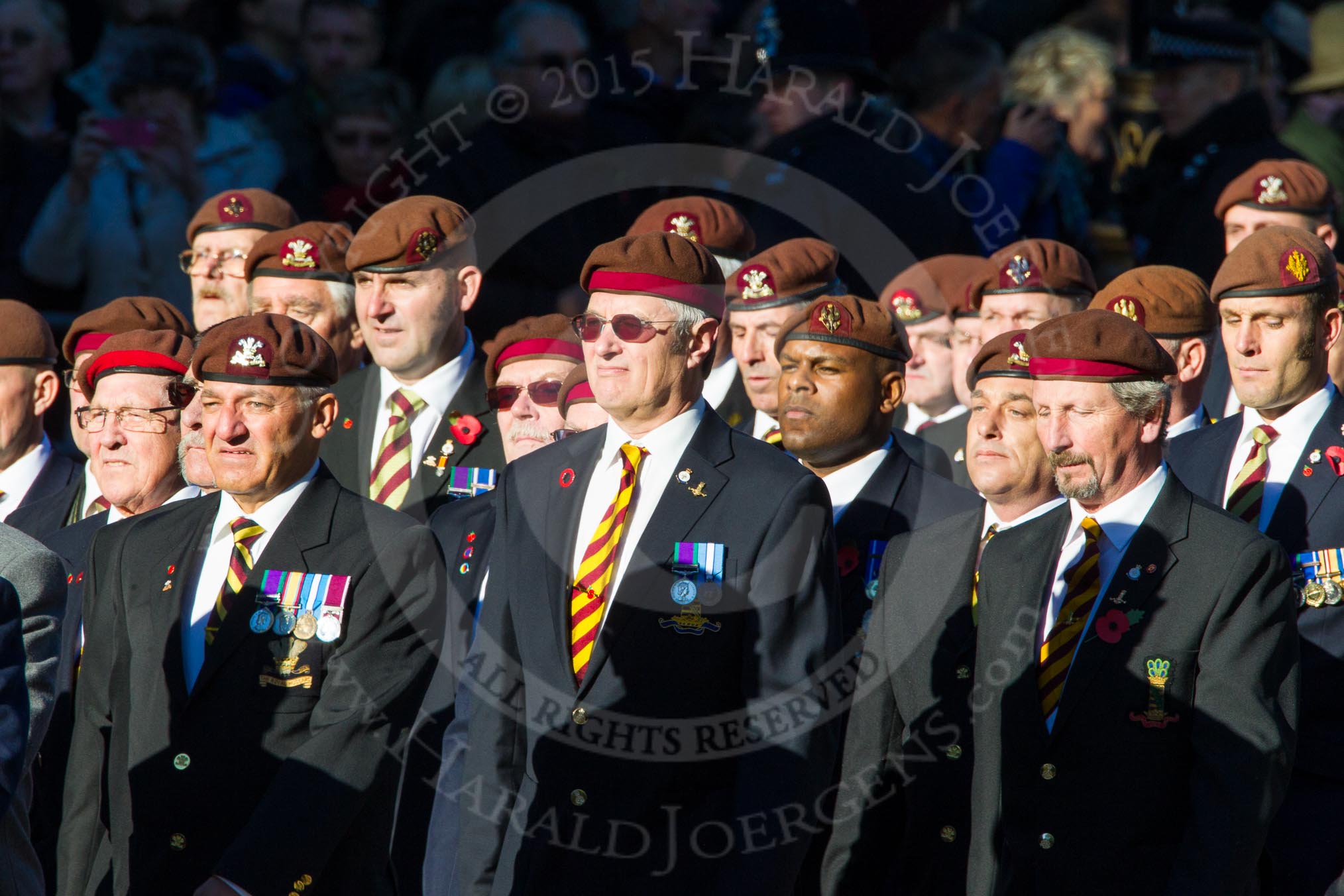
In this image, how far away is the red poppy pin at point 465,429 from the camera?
7.05 meters

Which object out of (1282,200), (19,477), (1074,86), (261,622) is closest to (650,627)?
(261,622)

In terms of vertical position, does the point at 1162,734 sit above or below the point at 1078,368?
below

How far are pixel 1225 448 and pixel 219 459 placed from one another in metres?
Result: 3.38

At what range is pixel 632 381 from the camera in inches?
202

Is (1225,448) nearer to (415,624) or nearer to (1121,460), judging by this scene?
(1121,460)

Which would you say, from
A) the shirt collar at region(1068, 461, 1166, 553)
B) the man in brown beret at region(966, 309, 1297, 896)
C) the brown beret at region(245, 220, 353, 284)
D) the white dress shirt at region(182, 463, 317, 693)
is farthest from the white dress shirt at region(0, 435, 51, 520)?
the shirt collar at region(1068, 461, 1166, 553)

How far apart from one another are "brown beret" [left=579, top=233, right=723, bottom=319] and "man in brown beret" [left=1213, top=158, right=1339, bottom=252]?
138 inches

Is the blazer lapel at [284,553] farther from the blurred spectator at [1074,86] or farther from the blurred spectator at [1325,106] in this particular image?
the blurred spectator at [1325,106]

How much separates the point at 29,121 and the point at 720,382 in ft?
14.8

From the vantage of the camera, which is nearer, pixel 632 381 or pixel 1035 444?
pixel 632 381

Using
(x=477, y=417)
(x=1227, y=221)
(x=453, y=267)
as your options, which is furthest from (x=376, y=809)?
(x=1227, y=221)

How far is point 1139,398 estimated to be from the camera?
536 centimetres

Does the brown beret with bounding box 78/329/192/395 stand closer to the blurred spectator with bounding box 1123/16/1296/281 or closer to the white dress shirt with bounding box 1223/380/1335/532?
the white dress shirt with bounding box 1223/380/1335/532

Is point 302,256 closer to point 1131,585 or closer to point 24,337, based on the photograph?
point 24,337
